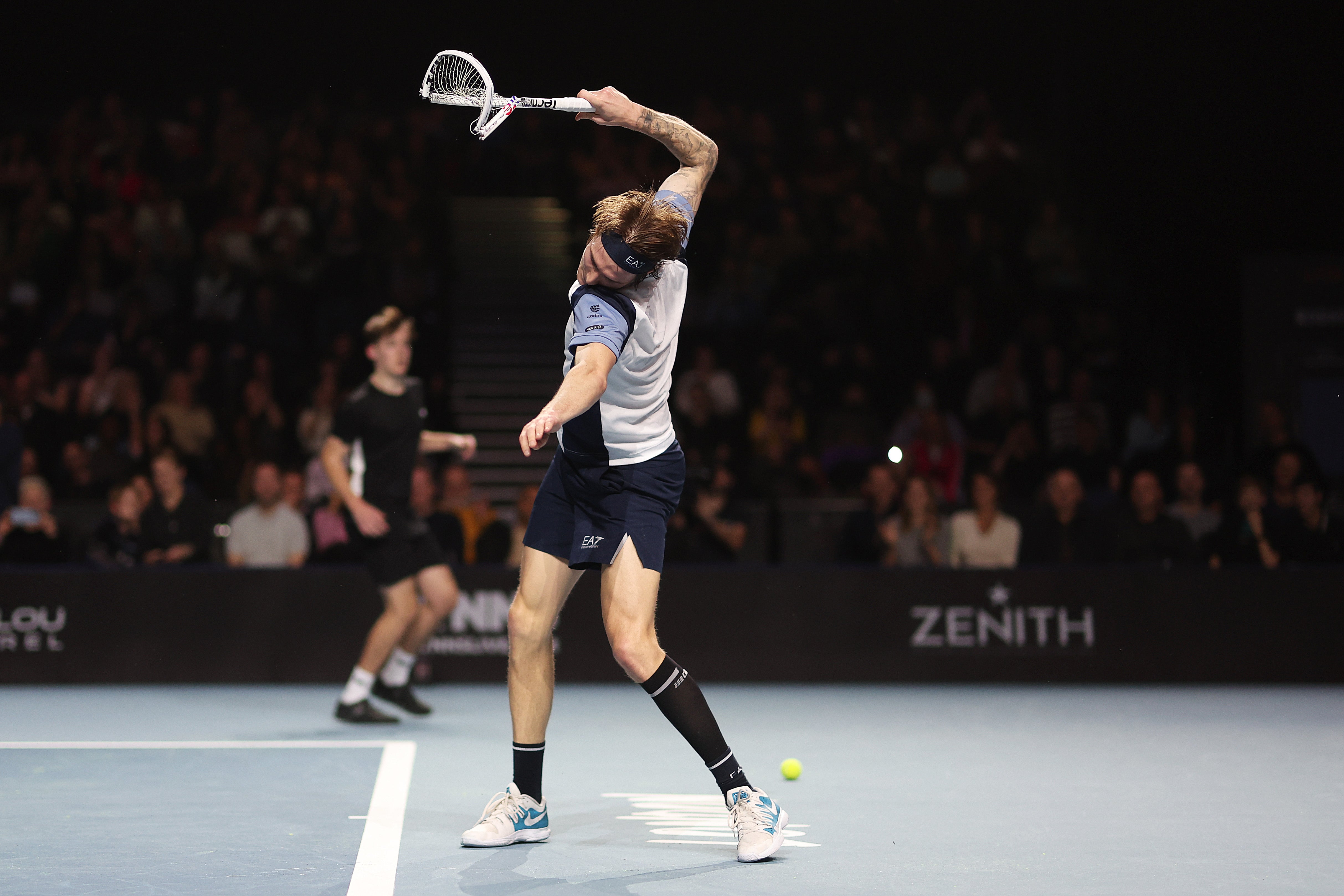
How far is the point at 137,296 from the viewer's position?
13.1 meters

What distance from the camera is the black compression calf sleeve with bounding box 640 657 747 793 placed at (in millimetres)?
4281

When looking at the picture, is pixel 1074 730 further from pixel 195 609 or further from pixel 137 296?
pixel 137 296

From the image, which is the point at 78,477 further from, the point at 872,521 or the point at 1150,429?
the point at 1150,429

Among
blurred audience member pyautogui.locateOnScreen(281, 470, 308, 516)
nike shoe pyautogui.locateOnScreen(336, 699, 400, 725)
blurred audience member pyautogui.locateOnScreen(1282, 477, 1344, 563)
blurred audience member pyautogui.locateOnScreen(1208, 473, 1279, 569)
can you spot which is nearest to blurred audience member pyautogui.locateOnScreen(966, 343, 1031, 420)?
blurred audience member pyautogui.locateOnScreen(1208, 473, 1279, 569)

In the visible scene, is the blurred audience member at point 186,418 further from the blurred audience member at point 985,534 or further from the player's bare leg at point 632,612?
the player's bare leg at point 632,612

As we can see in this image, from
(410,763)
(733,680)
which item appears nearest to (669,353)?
(410,763)

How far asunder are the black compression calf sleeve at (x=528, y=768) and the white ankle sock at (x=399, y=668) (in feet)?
9.69

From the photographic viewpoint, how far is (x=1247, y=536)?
931 cm

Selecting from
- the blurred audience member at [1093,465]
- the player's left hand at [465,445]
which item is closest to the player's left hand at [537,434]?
the player's left hand at [465,445]

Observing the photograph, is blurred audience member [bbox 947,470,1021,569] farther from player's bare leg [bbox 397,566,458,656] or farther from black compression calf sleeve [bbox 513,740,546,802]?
black compression calf sleeve [bbox 513,740,546,802]

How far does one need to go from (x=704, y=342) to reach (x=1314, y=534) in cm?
590

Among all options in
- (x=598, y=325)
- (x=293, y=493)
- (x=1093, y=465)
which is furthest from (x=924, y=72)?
(x=598, y=325)

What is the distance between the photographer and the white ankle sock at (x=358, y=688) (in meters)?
7.05

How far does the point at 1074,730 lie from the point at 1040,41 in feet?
33.4
